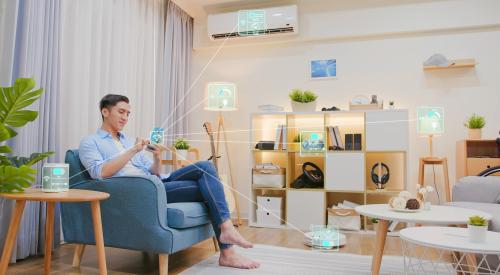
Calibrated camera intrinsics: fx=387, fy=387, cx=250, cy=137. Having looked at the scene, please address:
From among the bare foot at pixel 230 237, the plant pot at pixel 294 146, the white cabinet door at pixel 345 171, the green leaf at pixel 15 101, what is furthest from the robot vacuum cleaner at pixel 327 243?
the green leaf at pixel 15 101

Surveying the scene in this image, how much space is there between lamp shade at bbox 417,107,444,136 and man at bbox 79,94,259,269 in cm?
228

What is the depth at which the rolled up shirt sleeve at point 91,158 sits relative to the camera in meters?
2.17

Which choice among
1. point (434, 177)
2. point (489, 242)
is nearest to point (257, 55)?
point (434, 177)

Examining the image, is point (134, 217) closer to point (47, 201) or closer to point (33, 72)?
point (47, 201)

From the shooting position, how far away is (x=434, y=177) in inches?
156

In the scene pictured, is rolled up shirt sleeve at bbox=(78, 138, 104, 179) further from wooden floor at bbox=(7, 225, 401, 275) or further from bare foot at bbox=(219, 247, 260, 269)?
bare foot at bbox=(219, 247, 260, 269)

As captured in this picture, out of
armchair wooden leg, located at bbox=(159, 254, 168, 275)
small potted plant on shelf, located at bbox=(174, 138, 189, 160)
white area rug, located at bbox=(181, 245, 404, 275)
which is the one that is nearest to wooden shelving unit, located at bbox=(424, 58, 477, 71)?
white area rug, located at bbox=(181, 245, 404, 275)

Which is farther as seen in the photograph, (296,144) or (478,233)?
(296,144)

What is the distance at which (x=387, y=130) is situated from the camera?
3.73 meters

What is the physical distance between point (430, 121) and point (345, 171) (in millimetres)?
935

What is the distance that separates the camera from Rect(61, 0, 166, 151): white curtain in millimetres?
3004

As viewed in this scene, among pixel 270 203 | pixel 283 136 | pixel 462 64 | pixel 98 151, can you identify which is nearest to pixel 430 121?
pixel 462 64

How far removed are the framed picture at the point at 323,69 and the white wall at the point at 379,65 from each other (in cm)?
5

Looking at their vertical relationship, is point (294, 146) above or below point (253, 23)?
below
